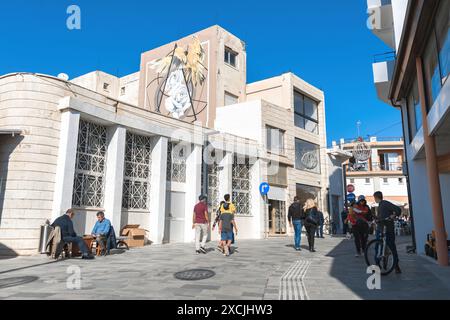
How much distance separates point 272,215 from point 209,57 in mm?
11551

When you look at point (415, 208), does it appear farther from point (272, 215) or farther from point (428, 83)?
point (272, 215)

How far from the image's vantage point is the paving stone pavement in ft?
18.2

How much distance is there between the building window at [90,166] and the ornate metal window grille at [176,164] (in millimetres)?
3463

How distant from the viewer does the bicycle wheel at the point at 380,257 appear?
729 centimetres

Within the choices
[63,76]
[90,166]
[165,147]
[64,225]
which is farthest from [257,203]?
[64,225]

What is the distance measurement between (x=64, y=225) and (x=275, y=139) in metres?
15.5

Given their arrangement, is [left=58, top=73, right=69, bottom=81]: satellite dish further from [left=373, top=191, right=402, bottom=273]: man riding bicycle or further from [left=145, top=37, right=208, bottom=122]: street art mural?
[left=145, top=37, right=208, bottom=122]: street art mural

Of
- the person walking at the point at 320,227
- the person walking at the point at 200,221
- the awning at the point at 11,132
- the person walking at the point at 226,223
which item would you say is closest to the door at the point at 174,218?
the person walking at the point at 200,221

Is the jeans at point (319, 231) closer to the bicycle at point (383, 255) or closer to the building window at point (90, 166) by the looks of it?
the building window at point (90, 166)

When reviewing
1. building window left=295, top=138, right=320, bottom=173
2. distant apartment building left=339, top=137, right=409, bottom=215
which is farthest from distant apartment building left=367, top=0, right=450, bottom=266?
distant apartment building left=339, top=137, right=409, bottom=215

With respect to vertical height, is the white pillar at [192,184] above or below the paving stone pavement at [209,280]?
above

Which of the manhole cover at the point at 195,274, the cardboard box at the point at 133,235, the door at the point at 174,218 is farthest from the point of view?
the door at the point at 174,218

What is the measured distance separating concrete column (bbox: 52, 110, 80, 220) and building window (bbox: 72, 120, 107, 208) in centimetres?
68

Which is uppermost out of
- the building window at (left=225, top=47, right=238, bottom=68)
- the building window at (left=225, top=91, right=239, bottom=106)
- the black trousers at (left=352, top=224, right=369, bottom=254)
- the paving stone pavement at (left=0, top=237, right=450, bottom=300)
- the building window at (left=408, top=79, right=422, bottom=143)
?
the building window at (left=225, top=47, right=238, bottom=68)
